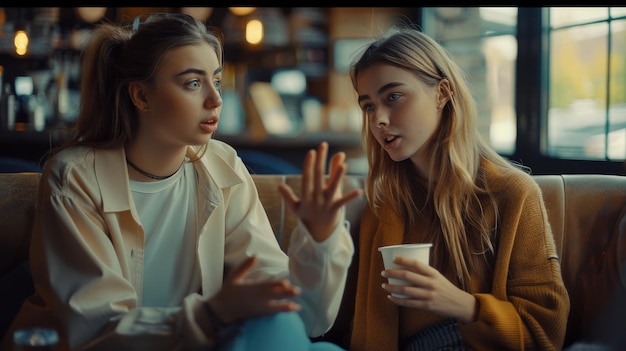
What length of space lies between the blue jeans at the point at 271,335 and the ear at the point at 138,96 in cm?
62

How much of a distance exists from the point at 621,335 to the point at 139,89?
3.88 feet

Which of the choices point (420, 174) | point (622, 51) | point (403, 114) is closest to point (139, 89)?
point (403, 114)

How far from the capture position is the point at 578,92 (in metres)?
3.26

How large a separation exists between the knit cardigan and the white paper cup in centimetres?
23

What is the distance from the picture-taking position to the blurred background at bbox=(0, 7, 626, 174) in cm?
316

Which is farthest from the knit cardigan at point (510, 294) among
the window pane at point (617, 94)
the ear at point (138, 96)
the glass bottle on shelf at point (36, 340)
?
the window pane at point (617, 94)

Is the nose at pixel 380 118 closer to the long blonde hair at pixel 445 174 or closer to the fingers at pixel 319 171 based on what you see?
the long blonde hair at pixel 445 174

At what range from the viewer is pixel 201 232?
156 centimetres

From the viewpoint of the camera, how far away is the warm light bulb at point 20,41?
4.44 metres

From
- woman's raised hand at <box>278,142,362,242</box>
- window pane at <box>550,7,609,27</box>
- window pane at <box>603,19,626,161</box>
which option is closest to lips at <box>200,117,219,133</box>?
woman's raised hand at <box>278,142,362,242</box>

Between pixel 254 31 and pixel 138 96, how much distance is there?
3.27 m

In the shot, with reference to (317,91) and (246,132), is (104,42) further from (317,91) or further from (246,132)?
(317,91)

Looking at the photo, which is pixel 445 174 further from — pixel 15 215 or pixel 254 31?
pixel 254 31

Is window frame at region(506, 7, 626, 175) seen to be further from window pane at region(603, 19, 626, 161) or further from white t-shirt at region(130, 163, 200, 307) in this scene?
white t-shirt at region(130, 163, 200, 307)
